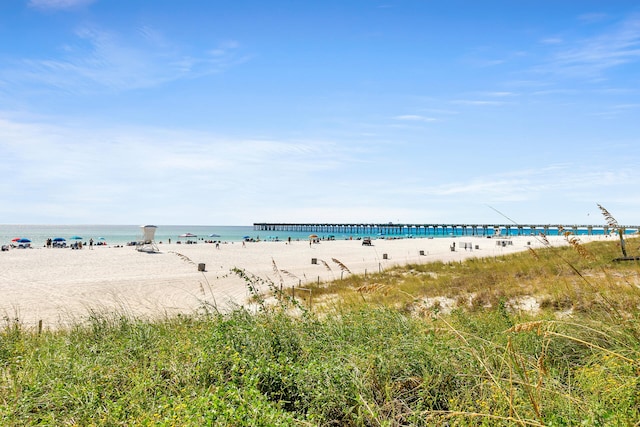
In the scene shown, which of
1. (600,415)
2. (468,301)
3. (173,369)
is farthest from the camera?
(468,301)

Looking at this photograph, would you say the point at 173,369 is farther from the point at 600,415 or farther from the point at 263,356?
the point at 600,415

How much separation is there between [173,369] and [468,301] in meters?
7.84

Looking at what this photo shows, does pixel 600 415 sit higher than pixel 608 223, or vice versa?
pixel 608 223

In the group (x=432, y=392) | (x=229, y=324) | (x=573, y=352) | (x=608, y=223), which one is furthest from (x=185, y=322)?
(x=608, y=223)

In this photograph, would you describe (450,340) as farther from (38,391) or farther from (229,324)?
(38,391)

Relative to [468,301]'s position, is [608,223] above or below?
above

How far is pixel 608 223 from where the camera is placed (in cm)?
376

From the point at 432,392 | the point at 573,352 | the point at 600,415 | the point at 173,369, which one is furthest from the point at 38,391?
the point at 573,352

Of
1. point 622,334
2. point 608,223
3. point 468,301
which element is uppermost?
point 608,223

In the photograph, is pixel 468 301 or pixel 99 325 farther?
pixel 468 301

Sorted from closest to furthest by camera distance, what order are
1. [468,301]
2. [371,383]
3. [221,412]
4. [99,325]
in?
[221,412]
[371,383]
[99,325]
[468,301]

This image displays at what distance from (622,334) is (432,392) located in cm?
174

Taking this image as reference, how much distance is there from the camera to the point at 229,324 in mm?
4930

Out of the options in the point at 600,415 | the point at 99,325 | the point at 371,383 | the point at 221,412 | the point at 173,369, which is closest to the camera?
the point at 600,415
